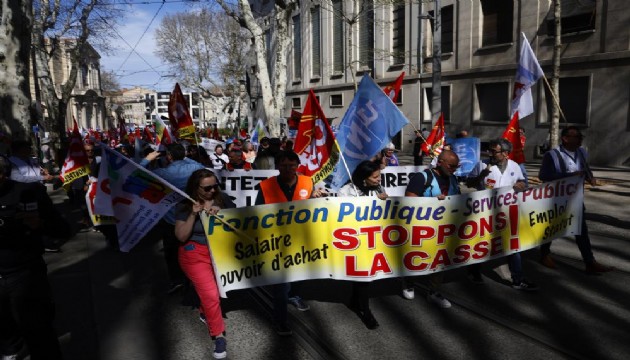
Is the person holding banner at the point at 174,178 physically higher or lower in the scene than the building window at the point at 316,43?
lower

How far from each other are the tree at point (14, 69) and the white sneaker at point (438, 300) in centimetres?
903

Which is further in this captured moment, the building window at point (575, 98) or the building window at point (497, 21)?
the building window at point (497, 21)

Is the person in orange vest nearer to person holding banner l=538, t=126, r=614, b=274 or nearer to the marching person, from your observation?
the marching person

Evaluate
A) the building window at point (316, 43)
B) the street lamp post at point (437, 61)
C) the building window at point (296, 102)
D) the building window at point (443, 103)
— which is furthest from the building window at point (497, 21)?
the building window at point (296, 102)

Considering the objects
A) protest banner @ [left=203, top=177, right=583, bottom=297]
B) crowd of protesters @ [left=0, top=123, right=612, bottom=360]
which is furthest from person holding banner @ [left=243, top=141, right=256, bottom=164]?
protest banner @ [left=203, top=177, right=583, bottom=297]

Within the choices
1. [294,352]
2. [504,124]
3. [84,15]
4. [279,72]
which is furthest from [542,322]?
[84,15]

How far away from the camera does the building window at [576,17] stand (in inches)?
666

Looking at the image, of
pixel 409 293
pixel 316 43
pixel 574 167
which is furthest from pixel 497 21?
pixel 409 293

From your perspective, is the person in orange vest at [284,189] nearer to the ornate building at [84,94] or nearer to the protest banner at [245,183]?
the protest banner at [245,183]

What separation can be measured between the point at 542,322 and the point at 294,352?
231cm

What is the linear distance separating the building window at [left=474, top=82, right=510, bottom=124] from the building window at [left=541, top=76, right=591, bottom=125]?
1.99 metres

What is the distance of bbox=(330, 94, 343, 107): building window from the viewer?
3103 centimetres

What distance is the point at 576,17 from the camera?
Answer: 1745 centimetres

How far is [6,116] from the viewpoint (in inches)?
374
